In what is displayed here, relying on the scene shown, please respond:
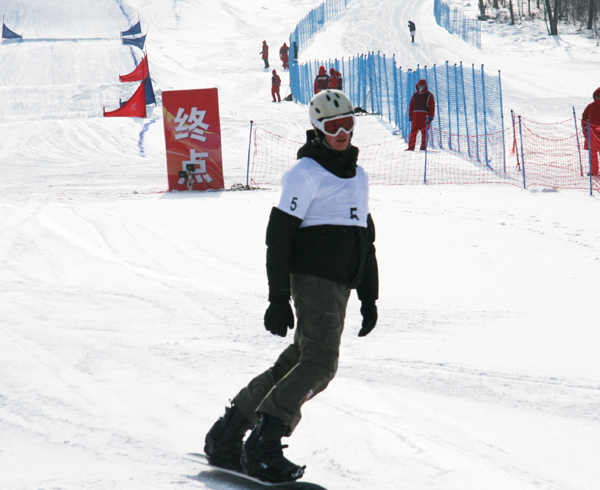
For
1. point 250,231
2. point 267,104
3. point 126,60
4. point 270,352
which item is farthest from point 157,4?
point 270,352

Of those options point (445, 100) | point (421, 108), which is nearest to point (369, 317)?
point (421, 108)

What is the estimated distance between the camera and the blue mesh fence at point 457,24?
3591 cm

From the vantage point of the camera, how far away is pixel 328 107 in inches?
98.6

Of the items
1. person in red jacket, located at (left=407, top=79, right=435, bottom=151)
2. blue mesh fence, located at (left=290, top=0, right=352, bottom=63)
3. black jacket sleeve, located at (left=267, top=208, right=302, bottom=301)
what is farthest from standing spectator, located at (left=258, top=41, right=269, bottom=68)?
black jacket sleeve, located at (left=267, top=208, right=302, bottom=301)

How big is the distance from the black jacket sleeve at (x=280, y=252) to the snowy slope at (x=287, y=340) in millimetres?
835

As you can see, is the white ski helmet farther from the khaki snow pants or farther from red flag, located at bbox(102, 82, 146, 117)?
red flag, located at bbox(102, 82, 146, 117)

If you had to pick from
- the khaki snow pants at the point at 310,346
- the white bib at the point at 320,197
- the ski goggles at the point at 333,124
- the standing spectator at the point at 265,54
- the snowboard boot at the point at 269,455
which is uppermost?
the standing spectator at the point at 265,54

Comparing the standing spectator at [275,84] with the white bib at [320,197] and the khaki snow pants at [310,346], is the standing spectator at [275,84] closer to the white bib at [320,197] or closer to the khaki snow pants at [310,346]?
the white bib at [320,197]

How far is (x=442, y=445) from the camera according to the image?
9.18ft

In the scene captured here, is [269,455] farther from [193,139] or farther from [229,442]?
[193,139]

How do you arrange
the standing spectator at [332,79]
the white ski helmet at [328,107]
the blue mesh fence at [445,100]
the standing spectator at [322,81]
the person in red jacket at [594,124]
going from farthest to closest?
the standing spectator at [332,79], the standing spectator at [322,81], the blue mesh fence at [445,100], the person in red jacket at [594,124], the white ski helmet at [328,107]

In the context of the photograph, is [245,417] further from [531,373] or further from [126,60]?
[126,60]

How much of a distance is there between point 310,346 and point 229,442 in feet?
1.85

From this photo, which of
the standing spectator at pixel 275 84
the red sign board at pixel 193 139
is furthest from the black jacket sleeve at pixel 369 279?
the standing spectator at pixel 275 84
